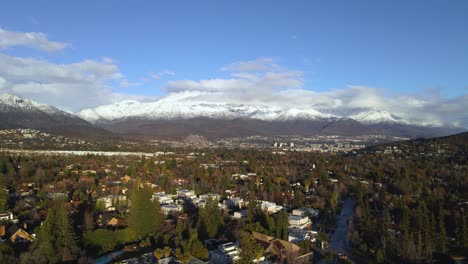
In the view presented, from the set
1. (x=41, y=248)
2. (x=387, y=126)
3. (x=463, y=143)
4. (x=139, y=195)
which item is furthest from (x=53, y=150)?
(x=387, y=126)

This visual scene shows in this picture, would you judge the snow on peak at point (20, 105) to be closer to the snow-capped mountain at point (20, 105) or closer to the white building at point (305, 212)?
the snow-capped mountain at point (20, 105)

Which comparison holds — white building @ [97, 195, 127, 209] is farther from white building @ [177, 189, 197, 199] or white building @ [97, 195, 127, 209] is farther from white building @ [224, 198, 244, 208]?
white building @ [224, 198, 244, 208]

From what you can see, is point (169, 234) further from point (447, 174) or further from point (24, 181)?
point (447, 174)

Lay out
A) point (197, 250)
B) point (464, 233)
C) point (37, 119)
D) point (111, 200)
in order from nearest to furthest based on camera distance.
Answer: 1. point (197, 250)
2. point (464, 233)
3. point (111, 200)
4. point (37, 119)

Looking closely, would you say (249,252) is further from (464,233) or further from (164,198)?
(164,198)

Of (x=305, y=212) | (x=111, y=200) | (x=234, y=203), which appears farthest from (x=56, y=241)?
(x=305, y=212)

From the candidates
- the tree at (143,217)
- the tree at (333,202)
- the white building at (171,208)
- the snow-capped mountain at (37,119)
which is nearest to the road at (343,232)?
the tree at (333,202)

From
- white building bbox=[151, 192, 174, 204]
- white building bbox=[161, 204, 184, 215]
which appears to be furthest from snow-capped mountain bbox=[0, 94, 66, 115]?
white building bbox=[161, 204, 184, 215]

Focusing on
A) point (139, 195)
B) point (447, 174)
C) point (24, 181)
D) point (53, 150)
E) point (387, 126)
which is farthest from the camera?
point (387, 126)
